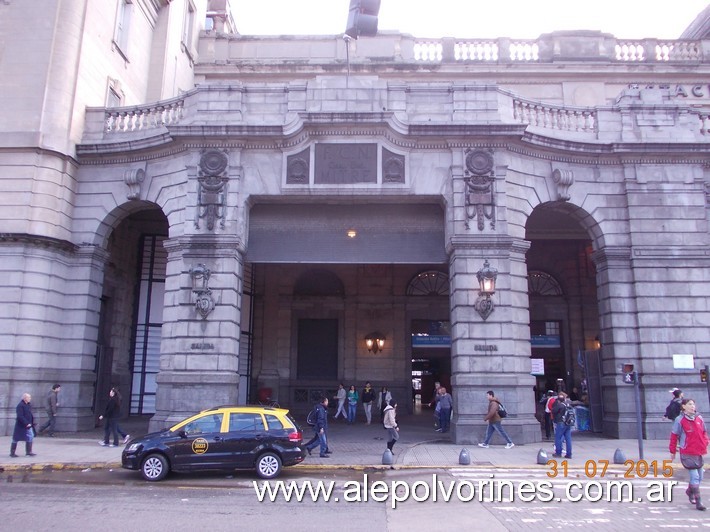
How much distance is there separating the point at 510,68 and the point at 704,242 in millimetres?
12538

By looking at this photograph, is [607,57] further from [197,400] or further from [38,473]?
[38,473]

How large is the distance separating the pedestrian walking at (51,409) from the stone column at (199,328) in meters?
3.03

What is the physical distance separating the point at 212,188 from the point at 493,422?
11452mm

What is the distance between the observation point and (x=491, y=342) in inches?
716

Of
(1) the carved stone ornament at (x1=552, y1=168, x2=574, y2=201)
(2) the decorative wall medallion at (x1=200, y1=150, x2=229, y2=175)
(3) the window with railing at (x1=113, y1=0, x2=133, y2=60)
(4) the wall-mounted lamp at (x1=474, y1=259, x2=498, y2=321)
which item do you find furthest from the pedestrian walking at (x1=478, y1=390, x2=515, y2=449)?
(3) the window with railing at (x1=113, y1=0, x2=133, y2=60)

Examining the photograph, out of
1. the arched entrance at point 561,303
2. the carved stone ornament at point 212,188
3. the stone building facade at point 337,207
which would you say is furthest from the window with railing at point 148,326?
the arched entrance at point 561,303

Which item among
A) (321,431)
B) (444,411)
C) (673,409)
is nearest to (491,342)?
(444,411)

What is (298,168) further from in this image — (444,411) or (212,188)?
(444,411)

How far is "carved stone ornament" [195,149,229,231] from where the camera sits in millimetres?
19266

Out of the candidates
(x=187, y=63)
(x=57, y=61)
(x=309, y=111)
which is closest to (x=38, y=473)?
(x=309, y=111)

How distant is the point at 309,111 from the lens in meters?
19.6

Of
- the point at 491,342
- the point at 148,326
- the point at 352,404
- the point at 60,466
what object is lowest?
the point at 60,466

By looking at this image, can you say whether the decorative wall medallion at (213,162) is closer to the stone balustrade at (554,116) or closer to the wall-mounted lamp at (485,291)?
the wall-mounted lamp at (485,291)

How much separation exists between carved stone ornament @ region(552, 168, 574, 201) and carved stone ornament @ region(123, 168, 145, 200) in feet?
47.3
